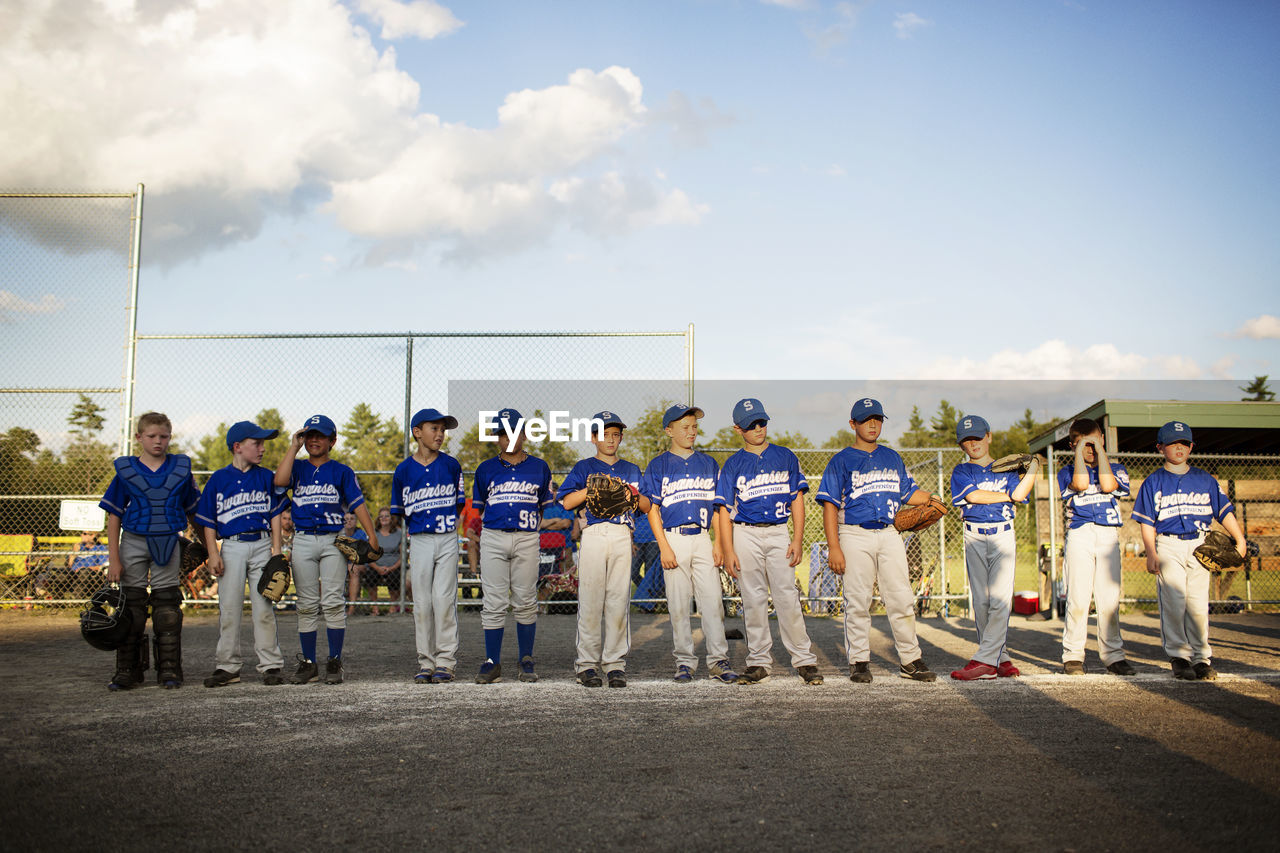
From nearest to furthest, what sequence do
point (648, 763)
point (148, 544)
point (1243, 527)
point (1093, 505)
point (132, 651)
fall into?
point (648, 763)
point (132, 651)
point (148, 544)
point (1093, 505)
point (1243, 527)

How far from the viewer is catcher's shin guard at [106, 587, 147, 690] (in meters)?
6.18

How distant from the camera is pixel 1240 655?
302 inches

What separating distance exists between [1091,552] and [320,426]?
6.37 metres

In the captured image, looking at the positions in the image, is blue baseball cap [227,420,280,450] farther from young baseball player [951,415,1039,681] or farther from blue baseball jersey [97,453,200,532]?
young baseball player [951,415,1039,681]

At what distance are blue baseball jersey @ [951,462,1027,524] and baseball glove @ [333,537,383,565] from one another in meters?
4.80

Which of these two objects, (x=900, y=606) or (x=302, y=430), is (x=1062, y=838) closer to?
(x=900, y=606)

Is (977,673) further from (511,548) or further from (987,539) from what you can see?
(511,548)

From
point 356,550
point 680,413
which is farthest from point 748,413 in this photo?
point 356,550

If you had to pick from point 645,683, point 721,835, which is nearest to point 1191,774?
point 721,835

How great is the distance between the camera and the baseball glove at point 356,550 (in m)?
6.59

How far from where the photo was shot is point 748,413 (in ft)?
21.9

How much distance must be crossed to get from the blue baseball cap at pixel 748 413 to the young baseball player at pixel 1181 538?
3.19m

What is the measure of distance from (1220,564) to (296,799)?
6729 mm

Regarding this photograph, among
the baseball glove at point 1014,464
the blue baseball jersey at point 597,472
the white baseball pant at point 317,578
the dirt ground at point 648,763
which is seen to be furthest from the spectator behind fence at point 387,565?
the baseball glove at point 1014,464
